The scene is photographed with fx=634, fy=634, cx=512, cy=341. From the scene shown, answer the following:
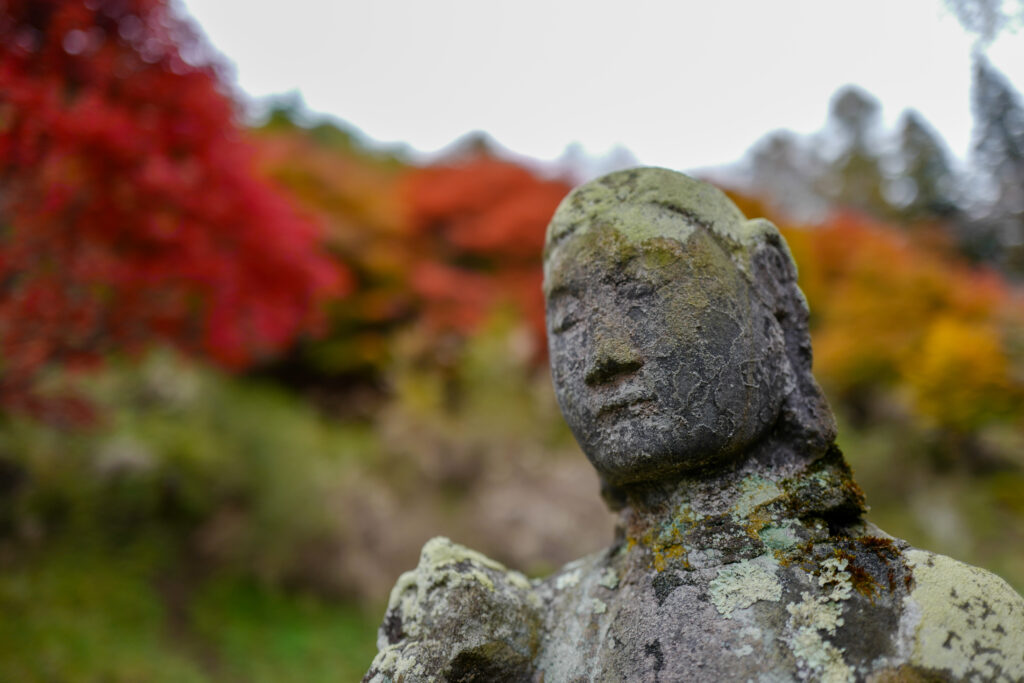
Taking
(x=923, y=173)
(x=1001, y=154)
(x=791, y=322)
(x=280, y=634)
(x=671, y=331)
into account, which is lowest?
(x=671, y=331)

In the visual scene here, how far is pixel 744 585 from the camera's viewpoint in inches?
49.2

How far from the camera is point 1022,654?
1.11 metres

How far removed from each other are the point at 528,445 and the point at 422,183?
579 cm

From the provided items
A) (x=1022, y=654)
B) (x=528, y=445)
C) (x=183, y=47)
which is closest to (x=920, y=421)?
(x=528, y=445)

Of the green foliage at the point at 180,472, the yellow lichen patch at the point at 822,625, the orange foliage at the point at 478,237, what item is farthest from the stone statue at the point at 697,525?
the orange foliage at the point at 478,237

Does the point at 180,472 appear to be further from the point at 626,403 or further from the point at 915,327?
the point at 915,327

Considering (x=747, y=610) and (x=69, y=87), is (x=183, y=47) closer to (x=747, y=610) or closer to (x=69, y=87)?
(x=69, y=87)

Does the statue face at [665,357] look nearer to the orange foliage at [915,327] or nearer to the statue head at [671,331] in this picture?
the statue head at [671,331]

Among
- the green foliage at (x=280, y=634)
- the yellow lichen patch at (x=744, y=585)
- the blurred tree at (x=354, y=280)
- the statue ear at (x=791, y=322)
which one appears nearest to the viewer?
the yellow lichen patch at (x=744, y=585)

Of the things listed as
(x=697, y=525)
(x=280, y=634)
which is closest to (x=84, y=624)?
(x=280, y=634)

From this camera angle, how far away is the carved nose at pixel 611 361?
1330mm

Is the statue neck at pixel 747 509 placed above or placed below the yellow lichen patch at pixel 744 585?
above

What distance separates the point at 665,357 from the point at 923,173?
611 cm

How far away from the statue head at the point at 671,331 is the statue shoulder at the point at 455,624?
1.24ft
